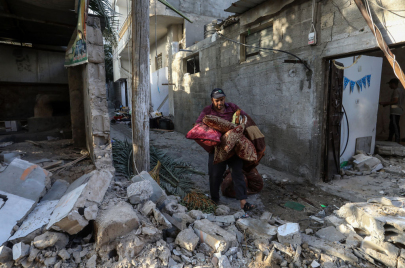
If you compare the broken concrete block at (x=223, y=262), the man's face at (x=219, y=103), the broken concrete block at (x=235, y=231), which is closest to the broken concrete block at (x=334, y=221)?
the broken concrete block at (x=235, y=231)

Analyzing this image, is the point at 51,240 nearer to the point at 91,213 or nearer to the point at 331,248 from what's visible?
the point at 91,213

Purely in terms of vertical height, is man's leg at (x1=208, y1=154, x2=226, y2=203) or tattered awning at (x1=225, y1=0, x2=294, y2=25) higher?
tattered awning at (x1=225, y1=0, x2=294, y2=25)

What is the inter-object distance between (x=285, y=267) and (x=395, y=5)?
11.9 ft

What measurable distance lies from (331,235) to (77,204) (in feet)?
7.96

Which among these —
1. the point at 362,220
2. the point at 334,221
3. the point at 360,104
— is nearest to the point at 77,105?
the point at 334,221

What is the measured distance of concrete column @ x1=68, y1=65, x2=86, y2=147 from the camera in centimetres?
511

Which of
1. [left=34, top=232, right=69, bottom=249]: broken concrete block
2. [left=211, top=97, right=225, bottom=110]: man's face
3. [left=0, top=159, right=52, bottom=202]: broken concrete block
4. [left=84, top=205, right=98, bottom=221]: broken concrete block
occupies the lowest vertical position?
[left=34, top=232, right=69, bottom=249]: broken concrete block

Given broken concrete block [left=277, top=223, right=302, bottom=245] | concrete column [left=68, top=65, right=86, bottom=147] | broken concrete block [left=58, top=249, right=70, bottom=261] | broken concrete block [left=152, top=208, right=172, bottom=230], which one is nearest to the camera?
broken concrete block [left=58, top=249, right=70, bottom=261]

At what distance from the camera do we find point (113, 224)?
2.15 meters

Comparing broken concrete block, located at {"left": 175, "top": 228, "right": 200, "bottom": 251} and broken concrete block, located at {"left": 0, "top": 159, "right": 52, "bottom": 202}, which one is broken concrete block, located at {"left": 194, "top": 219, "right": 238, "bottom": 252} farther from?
broken concrete block, located at {"left": 0, "top": 159, "right": 52, "bottom": 202}

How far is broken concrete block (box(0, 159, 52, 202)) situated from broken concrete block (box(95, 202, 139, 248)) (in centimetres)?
95

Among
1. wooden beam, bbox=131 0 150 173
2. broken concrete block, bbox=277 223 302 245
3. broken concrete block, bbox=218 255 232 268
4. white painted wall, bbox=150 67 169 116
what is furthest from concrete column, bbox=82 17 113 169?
white painted wall, bbox=150 67 169 116

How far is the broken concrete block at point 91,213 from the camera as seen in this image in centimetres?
225

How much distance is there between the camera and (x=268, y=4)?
493 centimetres
